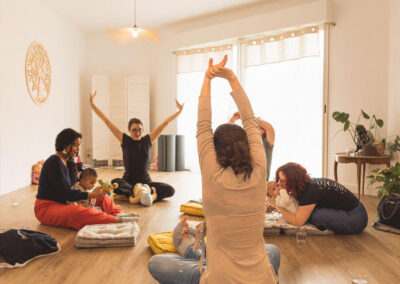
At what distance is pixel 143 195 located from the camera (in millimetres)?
3943

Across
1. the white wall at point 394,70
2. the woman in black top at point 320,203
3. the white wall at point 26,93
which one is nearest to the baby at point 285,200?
the woman in black top at point 320,203

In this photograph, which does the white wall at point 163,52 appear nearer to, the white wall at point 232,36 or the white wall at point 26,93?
the white wall at point 232,36

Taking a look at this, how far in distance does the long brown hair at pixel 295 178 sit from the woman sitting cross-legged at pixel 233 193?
1.40m

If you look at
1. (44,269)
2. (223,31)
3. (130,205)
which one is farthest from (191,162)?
(44,269)

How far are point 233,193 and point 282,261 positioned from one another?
1.34 metres

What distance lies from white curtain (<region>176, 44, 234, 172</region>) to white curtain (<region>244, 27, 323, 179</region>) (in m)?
0.66

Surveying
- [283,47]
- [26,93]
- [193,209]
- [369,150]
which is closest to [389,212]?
[369,150]

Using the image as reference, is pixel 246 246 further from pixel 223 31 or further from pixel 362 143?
pixel 223 31

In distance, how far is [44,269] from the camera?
7.32ft

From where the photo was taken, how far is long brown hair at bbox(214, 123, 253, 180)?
127 cm

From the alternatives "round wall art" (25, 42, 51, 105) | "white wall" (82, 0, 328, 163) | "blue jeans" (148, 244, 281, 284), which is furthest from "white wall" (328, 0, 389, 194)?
"round wall art" (25, 42, 51, 105)

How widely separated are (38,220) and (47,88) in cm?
315

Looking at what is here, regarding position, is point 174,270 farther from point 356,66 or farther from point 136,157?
point 356,66

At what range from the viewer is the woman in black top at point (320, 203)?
109 inches
